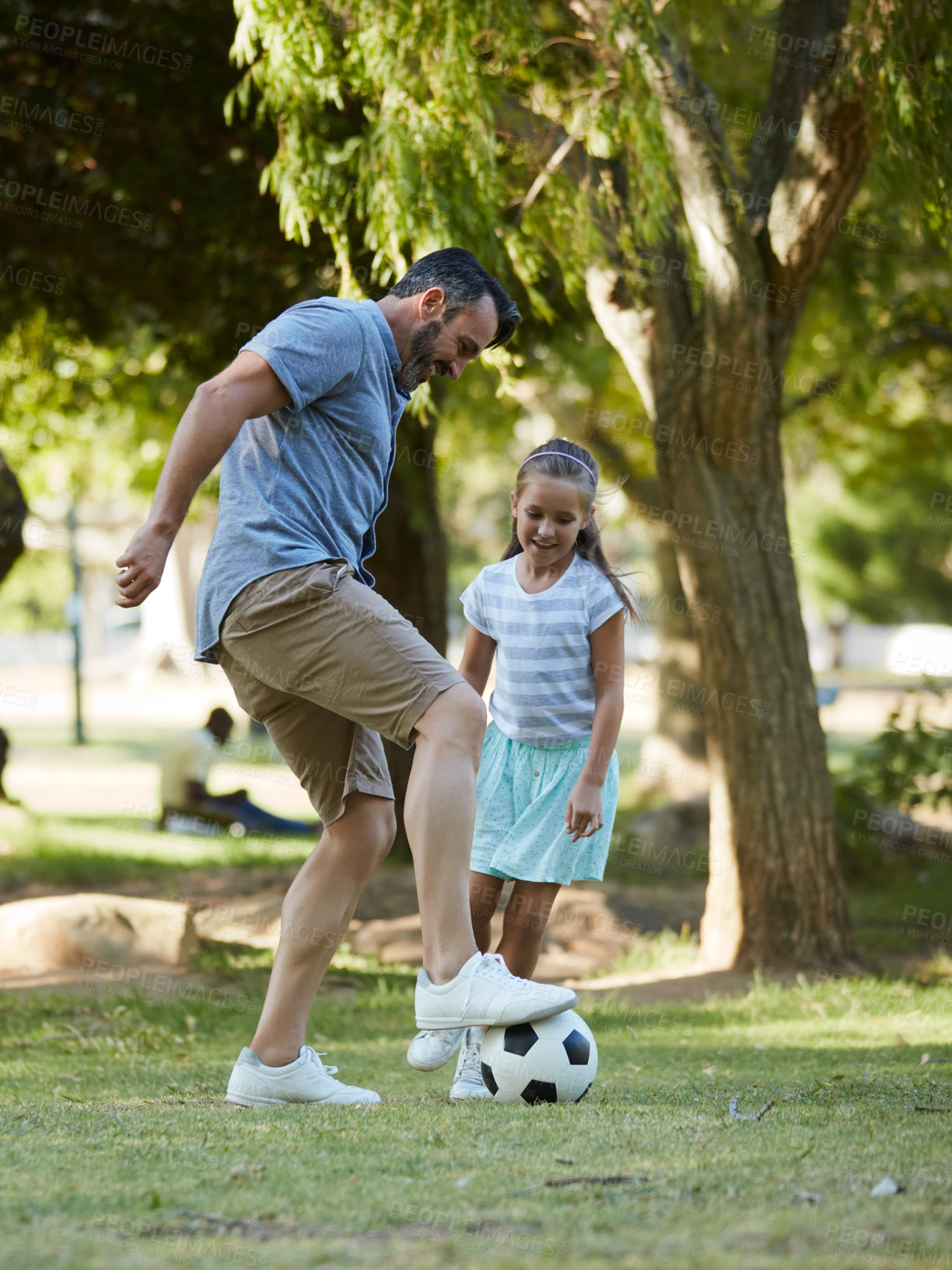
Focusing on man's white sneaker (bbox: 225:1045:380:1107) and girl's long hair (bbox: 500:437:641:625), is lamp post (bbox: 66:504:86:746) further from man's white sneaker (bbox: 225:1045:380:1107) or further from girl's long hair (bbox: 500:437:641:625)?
man's white sneaker (bbox: 225:1045:380:1107)

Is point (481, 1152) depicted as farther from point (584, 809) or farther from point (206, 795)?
point (206, 795)

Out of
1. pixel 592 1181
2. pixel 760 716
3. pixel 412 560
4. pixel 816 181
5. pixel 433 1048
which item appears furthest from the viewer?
pixel 412 560

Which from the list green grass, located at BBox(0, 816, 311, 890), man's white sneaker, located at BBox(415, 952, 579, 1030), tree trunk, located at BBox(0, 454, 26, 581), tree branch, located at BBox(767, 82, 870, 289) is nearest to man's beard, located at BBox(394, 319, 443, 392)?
man's white sneaker, located at BBox(415, 952, 579, 1030)

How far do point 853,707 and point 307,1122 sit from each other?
28597 mm

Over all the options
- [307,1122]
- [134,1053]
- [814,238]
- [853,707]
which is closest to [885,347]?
[814,238]

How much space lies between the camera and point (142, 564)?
3055 millimetres

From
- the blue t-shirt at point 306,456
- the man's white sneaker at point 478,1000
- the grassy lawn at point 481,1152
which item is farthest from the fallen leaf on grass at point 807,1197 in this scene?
the blue t-shirt at point 306,456

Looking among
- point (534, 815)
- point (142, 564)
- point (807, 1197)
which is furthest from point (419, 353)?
point (807, 1197)

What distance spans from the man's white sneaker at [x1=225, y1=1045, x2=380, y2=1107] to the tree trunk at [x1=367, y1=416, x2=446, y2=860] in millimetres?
5858

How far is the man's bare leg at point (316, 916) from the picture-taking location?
11.7 ft

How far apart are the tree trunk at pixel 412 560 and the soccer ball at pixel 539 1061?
597cm

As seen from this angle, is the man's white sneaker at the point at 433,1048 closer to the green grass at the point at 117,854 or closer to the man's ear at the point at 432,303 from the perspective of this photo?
the man's ear at the point at 432,303

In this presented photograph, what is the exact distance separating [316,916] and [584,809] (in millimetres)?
858

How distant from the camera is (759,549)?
668 cm
